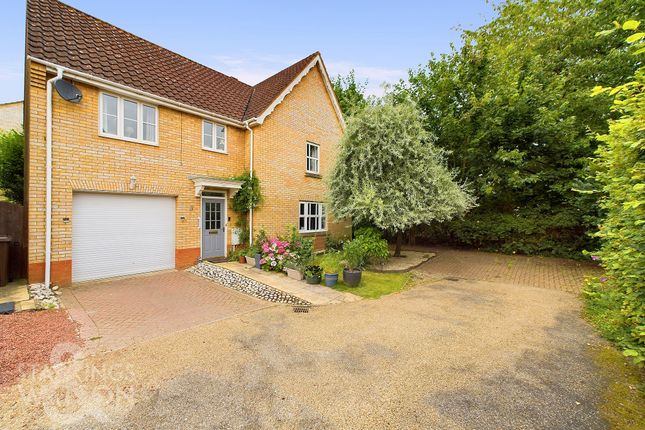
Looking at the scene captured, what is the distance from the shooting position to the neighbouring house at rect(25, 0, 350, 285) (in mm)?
7301

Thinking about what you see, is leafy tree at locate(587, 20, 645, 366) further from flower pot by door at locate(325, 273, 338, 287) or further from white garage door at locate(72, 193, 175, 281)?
white garage door at locate(72, 193, 175, 281)

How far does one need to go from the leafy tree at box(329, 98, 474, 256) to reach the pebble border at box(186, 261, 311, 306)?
4257mm

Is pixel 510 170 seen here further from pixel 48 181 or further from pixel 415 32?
pixel 48 181

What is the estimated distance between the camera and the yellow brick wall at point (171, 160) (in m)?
7.09

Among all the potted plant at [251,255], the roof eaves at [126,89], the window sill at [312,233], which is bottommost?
the potted plant at [251,255]

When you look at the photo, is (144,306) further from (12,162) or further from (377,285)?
(12,162)

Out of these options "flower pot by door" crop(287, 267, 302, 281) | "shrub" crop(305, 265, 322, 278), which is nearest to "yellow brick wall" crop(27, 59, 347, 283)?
"flower pot by door" crop(287, 267, 302, 281)

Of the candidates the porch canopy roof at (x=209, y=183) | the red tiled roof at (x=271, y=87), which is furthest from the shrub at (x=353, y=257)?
the red tiled roof at (x=271, y=87)

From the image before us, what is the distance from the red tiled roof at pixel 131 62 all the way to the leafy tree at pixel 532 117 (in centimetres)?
798

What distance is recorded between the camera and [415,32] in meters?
10.8

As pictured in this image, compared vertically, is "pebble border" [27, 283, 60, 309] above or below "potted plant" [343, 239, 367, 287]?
below

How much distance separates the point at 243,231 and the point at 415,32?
33.8 ft

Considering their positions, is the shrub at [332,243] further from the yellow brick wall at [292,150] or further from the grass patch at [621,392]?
the grass patch at [621,392]

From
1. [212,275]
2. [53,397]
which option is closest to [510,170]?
[212,275]
